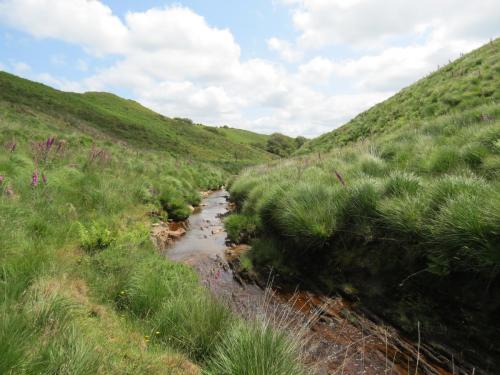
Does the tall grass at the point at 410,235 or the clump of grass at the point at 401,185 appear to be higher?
the clump of grass at the point at 401,185

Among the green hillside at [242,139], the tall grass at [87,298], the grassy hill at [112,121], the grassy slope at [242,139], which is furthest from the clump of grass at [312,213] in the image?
the grassy slope at [242,139]

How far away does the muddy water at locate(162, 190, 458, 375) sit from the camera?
13.0 feet

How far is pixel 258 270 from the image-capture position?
7.36m

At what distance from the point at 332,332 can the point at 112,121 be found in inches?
2594

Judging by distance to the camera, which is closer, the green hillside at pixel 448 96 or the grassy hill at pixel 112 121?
the green hillside at pixel 448 96

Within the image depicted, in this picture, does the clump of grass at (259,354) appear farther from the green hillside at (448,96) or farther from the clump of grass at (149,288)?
the green hillside at (448,96)

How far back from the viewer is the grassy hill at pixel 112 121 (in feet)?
141

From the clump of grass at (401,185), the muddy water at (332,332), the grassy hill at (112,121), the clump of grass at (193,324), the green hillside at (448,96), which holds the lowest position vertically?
the muddy water at (332,332)

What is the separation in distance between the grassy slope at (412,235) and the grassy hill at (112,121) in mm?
31155

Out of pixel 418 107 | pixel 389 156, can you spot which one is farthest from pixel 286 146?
pixel 389 156

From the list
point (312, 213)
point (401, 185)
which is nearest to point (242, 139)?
point (312, 213)

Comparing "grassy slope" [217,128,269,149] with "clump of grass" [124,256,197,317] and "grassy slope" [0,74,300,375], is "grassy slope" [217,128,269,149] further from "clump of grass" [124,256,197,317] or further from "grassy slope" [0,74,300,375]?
"clump of grass" [124,256,197,317]

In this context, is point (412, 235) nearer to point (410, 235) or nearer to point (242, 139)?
point (410, 235)

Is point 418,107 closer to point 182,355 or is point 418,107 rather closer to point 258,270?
point 258,270
